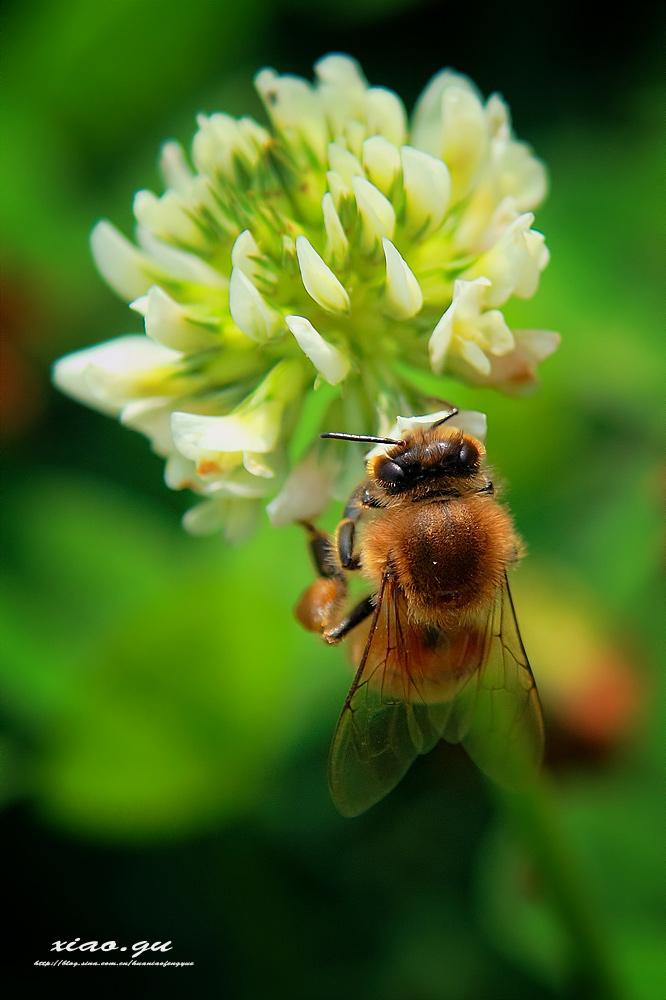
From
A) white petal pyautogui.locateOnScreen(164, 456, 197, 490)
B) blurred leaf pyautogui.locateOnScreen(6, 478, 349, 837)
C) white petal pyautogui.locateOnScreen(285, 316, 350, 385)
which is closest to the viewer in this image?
white petal pyautogui.locateOnScreen(285, 316, 350, 385)

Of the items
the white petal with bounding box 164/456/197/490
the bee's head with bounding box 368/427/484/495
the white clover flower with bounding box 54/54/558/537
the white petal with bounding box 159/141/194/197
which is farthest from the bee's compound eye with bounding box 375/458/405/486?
the white petal with bounding box 159/141/194/197

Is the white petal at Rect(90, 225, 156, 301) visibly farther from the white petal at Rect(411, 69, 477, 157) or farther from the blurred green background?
the blurred green background

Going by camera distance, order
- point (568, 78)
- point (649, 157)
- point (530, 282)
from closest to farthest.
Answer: point (530, 282), point (649, 157), point (568, 78)

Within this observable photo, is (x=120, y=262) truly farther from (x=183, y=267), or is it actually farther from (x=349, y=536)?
(x=349, y=536)

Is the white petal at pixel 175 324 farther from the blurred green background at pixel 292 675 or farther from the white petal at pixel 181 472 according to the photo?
the blurred green background at pixel 292 675

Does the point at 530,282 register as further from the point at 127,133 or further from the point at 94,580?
the point at 127,133

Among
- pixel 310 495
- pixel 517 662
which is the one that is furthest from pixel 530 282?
pixel 517 662
